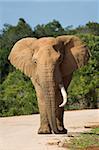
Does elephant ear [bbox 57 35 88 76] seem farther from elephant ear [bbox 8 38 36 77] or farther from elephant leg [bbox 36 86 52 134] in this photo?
elephant leg [bbox 36 86 52 134]

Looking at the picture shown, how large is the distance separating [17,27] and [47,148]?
2686 cm

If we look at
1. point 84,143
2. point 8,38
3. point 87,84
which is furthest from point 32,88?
point 84,143

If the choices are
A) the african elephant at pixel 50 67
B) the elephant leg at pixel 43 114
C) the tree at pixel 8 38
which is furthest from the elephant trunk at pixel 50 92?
the tree at pixel 8 38

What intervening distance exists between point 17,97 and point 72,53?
1280cm

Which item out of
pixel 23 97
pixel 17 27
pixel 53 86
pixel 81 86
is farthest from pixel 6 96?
pixel 53 86

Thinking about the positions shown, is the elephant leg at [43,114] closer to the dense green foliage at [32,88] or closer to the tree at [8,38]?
the dense green foliage at [32,88]

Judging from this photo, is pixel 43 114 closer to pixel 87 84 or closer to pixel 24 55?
pixel 24 55

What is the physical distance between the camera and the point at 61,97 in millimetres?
9352

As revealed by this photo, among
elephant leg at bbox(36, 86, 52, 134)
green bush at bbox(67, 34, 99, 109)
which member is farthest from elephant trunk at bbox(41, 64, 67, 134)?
green bush at bbox(67, 34, 99, 109)

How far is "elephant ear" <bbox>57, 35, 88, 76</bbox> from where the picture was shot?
10.2 metres

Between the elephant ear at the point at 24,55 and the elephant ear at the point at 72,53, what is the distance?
66 cm

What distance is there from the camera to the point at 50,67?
29.7ft

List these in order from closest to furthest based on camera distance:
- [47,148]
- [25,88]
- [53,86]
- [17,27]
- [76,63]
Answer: [47,148], [53,86], [76,63], [25,88], [17,27]

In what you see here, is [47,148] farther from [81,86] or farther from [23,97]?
[81,86]
